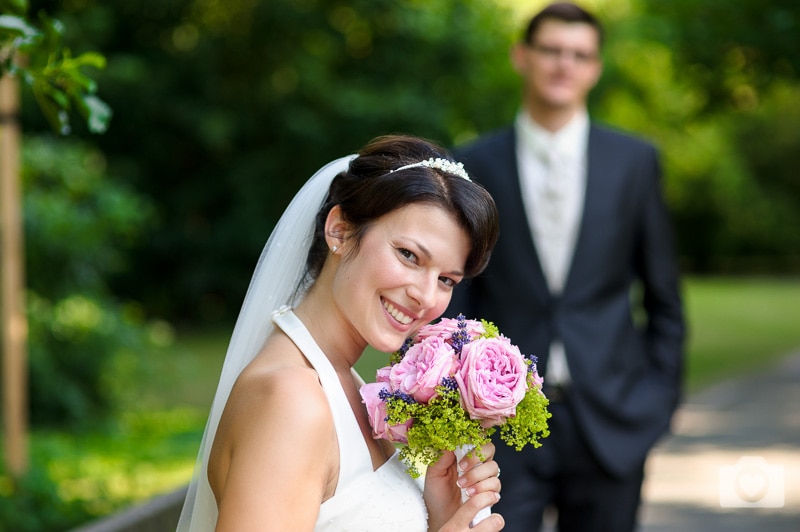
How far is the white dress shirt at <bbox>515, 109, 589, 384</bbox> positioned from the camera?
463 centimetres

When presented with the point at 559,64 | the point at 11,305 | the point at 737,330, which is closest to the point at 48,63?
the point at 559,64

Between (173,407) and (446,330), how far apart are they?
37.2ft

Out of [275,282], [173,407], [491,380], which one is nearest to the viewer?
[491,380]

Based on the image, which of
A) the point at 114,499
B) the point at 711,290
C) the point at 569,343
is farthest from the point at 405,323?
the point at 711,290

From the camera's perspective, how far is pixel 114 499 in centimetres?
771

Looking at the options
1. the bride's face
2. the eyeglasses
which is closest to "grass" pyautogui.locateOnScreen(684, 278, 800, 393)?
the eyeglasses

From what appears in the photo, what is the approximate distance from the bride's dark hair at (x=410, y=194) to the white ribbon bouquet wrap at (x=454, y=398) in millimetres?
220

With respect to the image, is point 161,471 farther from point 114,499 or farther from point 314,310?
point 314,310

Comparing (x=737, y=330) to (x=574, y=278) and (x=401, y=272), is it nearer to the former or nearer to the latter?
(x=574, y=278)

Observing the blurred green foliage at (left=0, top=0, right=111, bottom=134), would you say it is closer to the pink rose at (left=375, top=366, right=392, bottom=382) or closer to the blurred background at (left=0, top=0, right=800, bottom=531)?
the pink rose at (left=375, top=366, right=392, bottom=382)

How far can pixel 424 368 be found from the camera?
2.73 meters

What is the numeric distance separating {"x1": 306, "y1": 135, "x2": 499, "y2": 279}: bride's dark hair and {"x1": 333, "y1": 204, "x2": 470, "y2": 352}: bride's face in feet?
0.07

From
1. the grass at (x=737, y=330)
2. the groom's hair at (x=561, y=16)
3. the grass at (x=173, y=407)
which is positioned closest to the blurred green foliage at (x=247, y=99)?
the grass at (x=173, y=407)

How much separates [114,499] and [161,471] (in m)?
1.73
